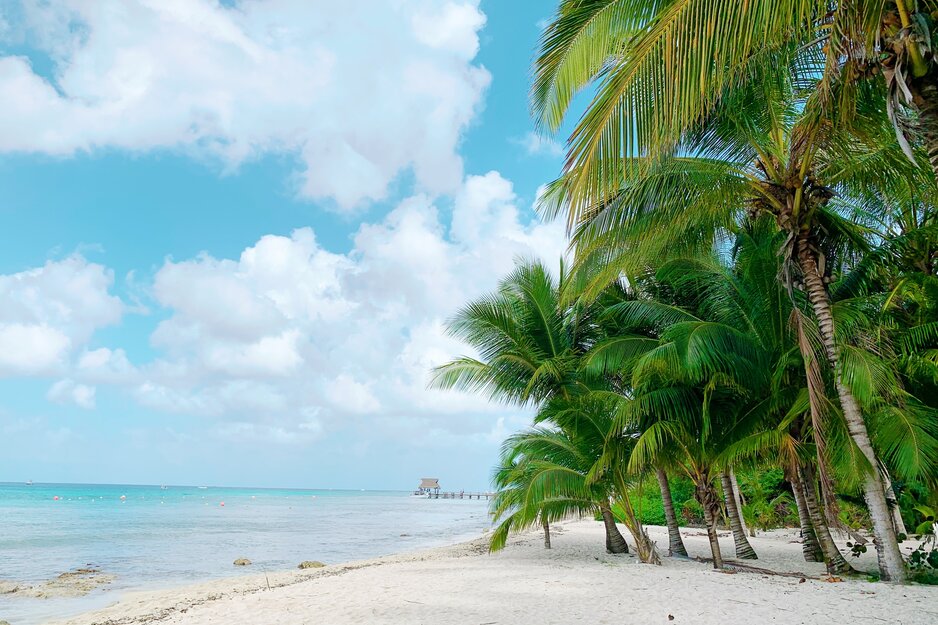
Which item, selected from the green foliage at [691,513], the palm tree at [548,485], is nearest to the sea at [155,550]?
the palm tree at [548,485]

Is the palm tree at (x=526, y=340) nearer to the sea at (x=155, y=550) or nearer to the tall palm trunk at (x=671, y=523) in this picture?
the tall palm trunk at (x=671, y=523)

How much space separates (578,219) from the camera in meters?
4.13

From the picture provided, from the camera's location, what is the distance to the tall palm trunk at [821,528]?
26.9 feet

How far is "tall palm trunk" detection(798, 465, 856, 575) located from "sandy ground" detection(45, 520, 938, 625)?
1.18 ft

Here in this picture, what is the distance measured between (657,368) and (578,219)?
17.6ft

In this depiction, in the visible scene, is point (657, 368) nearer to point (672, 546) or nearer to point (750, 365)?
point (750, 365)

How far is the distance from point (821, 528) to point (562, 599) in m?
4.40

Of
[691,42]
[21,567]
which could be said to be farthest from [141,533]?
[691,42]

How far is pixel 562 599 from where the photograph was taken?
684 cm

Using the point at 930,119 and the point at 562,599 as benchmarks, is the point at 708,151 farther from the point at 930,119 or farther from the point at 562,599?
the point at 562,599

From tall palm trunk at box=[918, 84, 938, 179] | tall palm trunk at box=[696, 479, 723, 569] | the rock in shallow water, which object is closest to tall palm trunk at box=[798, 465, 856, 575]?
tall palm trunk at box=[696, 479, 723, 569]

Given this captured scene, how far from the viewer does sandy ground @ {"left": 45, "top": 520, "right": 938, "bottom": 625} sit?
579cm

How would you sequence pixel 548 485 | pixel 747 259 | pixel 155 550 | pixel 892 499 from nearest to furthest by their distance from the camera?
pixel 892 499 → pixel 747 259 → pixel 548 485 → pixel 155 550

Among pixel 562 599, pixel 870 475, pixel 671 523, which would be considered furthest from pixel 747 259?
pixel 562 599
